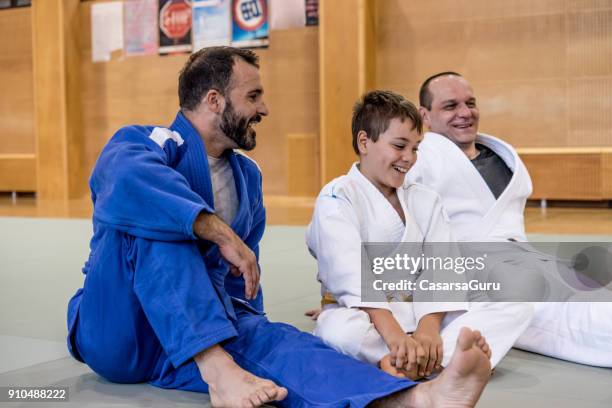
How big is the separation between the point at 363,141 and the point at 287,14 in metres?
8.30

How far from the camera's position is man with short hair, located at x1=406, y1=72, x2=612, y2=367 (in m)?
2.87

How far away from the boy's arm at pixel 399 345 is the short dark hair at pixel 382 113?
0.68 meters

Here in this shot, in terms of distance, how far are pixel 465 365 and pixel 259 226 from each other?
3.87 feet

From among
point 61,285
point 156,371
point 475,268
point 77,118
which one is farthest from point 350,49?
point 156,371

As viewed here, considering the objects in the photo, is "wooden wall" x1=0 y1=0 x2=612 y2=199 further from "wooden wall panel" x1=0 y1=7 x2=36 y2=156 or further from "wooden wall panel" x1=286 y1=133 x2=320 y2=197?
"wooden wall panel" x1=0 y1=7 x2=36 y2=156

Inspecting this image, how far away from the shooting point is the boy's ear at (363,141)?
286 centimetres

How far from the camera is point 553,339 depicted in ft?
9.54

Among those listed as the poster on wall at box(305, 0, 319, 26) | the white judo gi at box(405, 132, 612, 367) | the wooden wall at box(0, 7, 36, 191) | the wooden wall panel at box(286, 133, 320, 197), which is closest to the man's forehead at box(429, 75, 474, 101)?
the white judo gi at box(405, 132, 612, 367)

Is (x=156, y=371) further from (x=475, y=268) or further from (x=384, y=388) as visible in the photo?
(x=475, y=268)

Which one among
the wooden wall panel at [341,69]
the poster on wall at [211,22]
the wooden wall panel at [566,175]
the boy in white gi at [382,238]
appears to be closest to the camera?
the boy in white gi at [382,238]

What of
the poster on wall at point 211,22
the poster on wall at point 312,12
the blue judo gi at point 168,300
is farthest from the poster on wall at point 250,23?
the blue judo gi at point 168,300

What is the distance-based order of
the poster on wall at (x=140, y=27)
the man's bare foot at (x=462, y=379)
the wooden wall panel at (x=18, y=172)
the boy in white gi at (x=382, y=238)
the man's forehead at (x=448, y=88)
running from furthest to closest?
the wooden wall panel at (x=18, y=172), the poster on wall at (x=140, y=27), the man's forehead at (x=448, y=88), the boy in white gi at (x=382, y=238), the man's bare foot at (x=462, y=379)

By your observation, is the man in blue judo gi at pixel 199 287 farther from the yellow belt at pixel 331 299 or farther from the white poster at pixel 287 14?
the white poster at pixel 287 14

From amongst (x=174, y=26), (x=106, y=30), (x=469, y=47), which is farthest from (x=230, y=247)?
(x=106, y=30)
